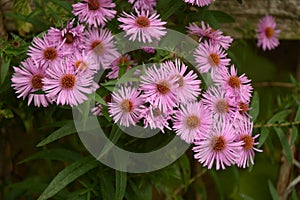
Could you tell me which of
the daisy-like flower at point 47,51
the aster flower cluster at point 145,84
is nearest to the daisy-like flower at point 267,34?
the aster flower cluster at point 145,84

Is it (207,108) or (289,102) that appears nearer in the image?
(207,108)

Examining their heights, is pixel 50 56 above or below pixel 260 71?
below

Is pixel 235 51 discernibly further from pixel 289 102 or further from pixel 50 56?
pixel 50 56

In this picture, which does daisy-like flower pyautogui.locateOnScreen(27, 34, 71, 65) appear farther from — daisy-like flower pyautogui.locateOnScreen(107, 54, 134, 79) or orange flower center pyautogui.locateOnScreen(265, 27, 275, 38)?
orange flower center pyautogui.locateOnScreen(265, 27, 275, 38)

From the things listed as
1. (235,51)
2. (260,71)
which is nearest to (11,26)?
(235,51)

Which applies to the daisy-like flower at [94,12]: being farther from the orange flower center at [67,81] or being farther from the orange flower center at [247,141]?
the orange flower center at [247,141]

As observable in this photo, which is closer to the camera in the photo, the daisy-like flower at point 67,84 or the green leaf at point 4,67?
the daisy-like flower at point 67,84

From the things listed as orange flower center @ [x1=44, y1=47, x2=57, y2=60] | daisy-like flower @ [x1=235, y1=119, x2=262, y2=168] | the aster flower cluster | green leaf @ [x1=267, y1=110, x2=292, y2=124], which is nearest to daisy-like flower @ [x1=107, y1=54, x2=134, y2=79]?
the aster flower cluster
